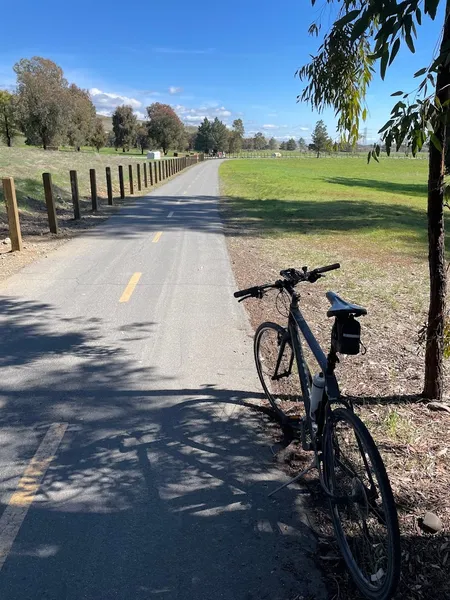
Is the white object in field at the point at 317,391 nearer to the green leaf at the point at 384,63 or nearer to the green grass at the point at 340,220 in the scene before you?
the green leaf at the point at 384,63

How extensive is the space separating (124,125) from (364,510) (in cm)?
12415

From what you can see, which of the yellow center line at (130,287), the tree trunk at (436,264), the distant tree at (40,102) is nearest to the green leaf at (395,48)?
the tree trunk at (436,264)

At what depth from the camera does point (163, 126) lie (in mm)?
108750

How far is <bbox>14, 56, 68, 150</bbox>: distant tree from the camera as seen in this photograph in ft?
189

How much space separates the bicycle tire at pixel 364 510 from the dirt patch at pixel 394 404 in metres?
0.17

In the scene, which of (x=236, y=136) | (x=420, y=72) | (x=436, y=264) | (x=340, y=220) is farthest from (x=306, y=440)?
(x=236, y=136)

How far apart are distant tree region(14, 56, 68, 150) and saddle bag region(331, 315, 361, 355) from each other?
63.5 m

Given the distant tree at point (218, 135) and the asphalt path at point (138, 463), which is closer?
the asphalt path at point (138, 463)

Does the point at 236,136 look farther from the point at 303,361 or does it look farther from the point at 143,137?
the point at 303,361

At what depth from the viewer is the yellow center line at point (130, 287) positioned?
710cm

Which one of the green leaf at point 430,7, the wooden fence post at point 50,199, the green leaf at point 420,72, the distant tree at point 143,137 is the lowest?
the wooden fence post at point 50,199

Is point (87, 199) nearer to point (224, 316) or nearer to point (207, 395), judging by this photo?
point (224, 316)

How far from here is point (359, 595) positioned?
223 centimetres

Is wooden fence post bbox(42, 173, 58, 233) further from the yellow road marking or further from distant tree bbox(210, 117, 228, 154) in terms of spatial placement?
distant tree bbox(210, 117, 228, 154)
